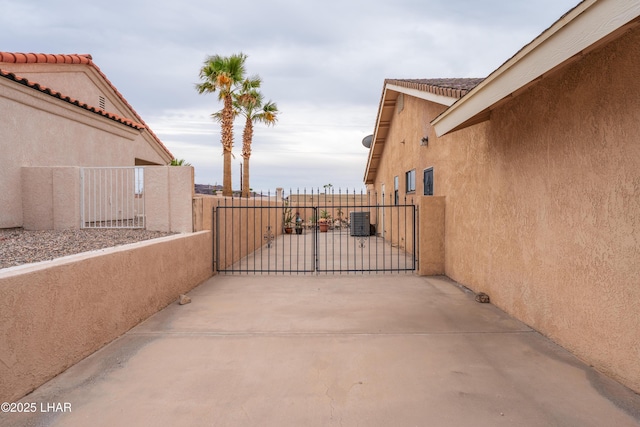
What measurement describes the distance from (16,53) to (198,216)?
6539 millimetres

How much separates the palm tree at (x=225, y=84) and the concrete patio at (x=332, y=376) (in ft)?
46.0

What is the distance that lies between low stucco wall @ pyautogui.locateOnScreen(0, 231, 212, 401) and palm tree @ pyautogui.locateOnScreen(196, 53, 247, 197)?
13428 mm

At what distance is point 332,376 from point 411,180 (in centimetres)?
986

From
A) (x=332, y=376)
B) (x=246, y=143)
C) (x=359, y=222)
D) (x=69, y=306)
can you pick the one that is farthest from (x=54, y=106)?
(x=246, y=143)

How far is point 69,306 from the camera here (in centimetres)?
368

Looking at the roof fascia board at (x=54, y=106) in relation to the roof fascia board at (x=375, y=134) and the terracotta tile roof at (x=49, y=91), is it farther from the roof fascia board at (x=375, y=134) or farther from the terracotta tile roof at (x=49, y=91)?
the roof fascia board at (x=375, y=134)

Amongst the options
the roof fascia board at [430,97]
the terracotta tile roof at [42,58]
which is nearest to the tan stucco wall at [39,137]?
the terracotta tile roof at [42,58]

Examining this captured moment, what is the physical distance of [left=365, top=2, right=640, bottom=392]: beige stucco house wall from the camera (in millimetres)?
3328

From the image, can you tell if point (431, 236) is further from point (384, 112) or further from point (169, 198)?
point (384, 112)

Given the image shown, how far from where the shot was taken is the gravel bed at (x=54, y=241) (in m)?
5.30

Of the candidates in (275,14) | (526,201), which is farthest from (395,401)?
(275,14)

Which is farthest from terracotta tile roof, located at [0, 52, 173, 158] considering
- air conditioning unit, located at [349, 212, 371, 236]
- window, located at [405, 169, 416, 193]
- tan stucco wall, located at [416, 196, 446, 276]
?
air conditioning unit, located at [349, 212, 371, 236]

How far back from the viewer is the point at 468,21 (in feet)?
34.1

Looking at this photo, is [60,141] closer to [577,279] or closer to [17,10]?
[17,10]
